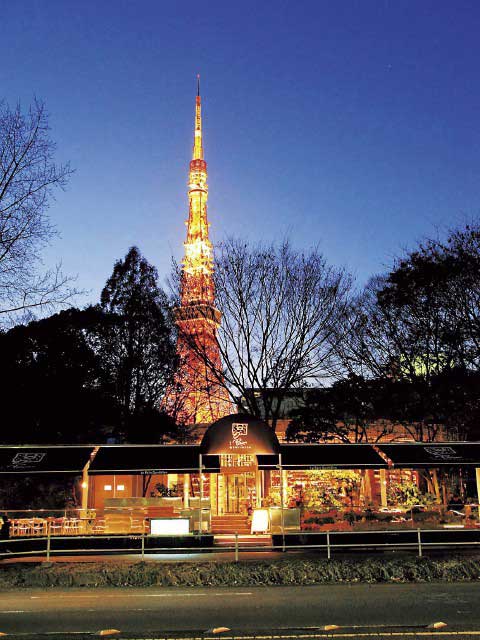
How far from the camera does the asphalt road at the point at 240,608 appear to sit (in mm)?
8992

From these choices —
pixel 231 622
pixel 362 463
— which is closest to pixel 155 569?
pixel 231 622

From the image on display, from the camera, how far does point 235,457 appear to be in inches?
941

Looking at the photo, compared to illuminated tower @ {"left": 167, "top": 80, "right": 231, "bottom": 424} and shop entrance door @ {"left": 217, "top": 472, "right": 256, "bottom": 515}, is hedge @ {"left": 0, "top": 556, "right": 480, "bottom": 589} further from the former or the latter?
shop entrance door @ {"left": 217, "top": 472, "right": 256, "bottom": 515}

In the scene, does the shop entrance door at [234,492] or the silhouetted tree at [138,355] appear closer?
the shop entrance door at [234,492]

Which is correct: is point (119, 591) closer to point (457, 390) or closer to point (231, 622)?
point (231, 622)

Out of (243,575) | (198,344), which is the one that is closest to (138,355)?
(198,344)

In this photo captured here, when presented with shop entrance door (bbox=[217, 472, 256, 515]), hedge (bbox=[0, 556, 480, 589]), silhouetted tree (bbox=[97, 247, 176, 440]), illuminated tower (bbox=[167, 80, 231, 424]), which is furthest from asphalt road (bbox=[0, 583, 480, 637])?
silhouetted tree (bbox=[97, 247, 176, 440])

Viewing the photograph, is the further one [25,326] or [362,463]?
[25,326]

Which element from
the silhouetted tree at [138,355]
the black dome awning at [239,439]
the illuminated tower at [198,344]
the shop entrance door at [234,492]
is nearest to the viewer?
the black dome awning at [239,439]

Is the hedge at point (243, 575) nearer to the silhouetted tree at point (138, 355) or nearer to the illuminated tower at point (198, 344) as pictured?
the illuminated tower at point (198, 344)

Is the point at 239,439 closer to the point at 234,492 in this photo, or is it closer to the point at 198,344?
the point at 198,344

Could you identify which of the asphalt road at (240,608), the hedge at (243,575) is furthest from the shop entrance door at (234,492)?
the asphalt road at (240,608)

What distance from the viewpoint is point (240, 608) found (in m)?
10.3

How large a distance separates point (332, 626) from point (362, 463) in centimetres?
1380
